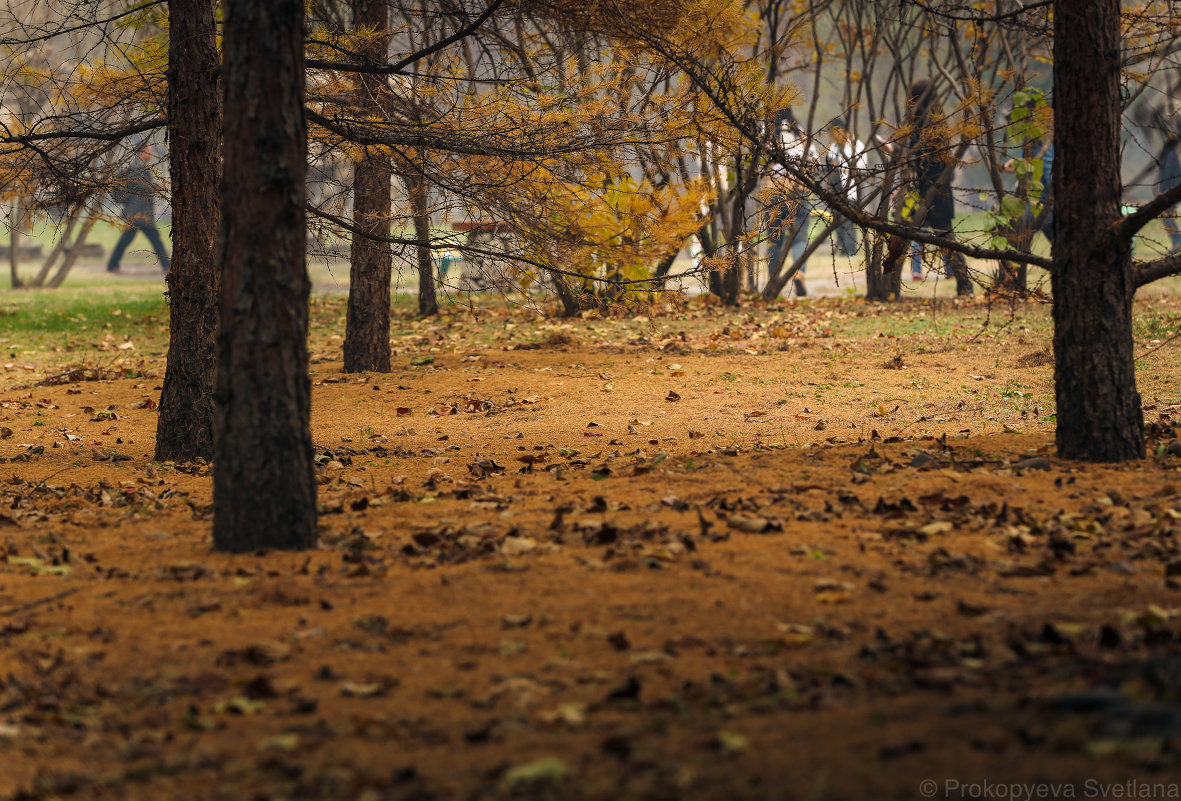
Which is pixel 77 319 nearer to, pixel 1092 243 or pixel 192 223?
pixel 192 223

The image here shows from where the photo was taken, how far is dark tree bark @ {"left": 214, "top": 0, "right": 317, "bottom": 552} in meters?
3.86

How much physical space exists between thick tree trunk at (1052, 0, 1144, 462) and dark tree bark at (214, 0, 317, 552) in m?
3.72

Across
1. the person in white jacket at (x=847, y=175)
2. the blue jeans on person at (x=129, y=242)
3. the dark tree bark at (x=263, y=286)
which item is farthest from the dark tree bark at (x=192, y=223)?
the blue jeans on person at (x=129, y=242)

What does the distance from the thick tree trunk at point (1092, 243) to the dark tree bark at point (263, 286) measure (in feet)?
12.2

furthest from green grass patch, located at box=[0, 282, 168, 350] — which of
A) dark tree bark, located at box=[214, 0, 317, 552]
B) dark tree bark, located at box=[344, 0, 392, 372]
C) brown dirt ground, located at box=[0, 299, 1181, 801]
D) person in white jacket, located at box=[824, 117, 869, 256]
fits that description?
dark tree bark, located at box=[214, 0, 317, 552]

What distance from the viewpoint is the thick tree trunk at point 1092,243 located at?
5.12 metres

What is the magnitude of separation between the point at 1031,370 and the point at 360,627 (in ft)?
27.6

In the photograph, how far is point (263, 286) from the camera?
3.89m

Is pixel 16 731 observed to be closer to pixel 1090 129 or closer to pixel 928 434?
pixel 1090 129

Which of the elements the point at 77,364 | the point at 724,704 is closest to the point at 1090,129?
the point at 724,704

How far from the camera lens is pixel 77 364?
11578 millimetres

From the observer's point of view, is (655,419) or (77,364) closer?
(655,419)

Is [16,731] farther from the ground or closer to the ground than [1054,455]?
closer to the ground

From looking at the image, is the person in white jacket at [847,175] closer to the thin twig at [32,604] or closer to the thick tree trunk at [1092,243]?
the thick tree trunk at [1092,243]
